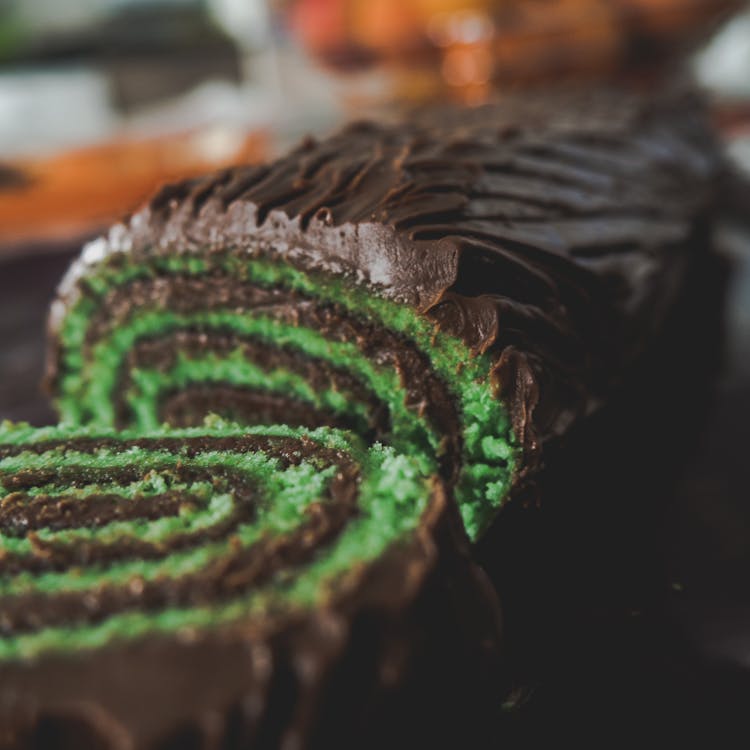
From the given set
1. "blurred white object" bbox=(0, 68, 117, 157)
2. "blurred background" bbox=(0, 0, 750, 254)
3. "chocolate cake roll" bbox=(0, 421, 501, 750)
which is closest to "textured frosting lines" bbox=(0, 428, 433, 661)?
"chocolate cake roll" bbox=(0, 421, 501, 750)

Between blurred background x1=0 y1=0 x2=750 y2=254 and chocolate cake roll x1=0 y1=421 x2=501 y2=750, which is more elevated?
blurred background x1=0 y1=0 x2=750 y2=254

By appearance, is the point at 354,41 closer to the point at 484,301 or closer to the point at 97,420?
the point at 97,420

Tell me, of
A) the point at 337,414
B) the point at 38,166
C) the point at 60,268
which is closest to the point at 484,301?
the point at 337,414

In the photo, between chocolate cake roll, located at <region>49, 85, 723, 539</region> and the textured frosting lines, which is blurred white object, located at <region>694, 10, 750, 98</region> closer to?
chocolate cake roll, located at <region>49, 85, 723, 539</region>

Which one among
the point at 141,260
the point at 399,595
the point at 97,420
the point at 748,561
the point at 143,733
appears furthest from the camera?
the point at 97,420

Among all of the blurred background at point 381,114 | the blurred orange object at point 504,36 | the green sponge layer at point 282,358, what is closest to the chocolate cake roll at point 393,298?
the green sponge layer at point 282,358

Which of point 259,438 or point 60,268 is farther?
point 60,268
